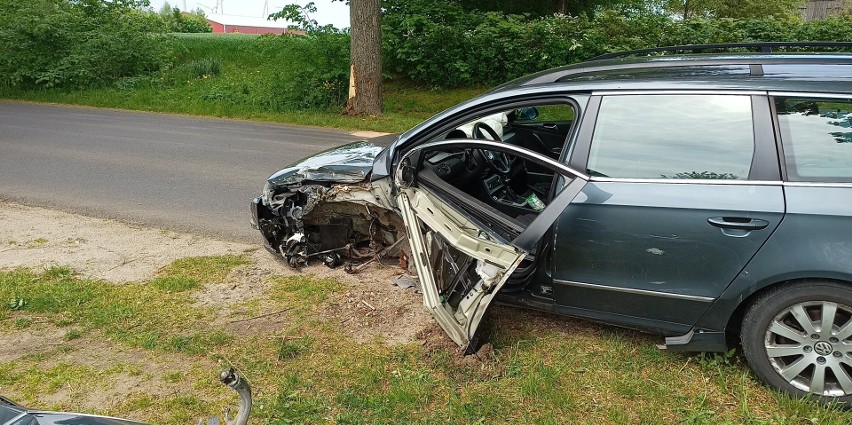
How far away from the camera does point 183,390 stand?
3688mm

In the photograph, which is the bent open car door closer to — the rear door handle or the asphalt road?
the rear door handle

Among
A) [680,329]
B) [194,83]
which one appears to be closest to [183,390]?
[680,329]

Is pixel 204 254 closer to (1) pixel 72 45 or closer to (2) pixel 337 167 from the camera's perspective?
(2) pixel 337 167

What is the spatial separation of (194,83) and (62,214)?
1294 centimetres

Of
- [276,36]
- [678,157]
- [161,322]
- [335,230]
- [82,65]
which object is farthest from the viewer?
[82,65]

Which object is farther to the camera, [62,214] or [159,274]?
[62,214]

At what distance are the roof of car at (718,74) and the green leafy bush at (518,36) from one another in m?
10.9

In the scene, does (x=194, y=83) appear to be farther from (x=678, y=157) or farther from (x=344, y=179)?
(x=678, y=157)

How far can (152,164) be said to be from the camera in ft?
32.4

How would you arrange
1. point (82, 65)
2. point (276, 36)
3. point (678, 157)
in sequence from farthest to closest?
point (82, 65) → point (276, 36) → point (678, 157)

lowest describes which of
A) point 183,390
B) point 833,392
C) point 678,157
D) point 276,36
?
point 183,390

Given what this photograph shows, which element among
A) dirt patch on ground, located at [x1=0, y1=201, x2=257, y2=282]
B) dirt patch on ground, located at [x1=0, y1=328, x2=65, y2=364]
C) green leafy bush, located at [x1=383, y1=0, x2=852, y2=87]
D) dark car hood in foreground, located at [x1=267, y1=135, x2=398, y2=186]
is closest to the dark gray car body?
dark car hood in foreground, located at [x1=267, y1=135, x2=398, y2=186]

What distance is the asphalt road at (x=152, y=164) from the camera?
7371mm

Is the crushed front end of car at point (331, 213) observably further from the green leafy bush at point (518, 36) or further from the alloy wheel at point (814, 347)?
the green leafy bush at point (518, 36)
